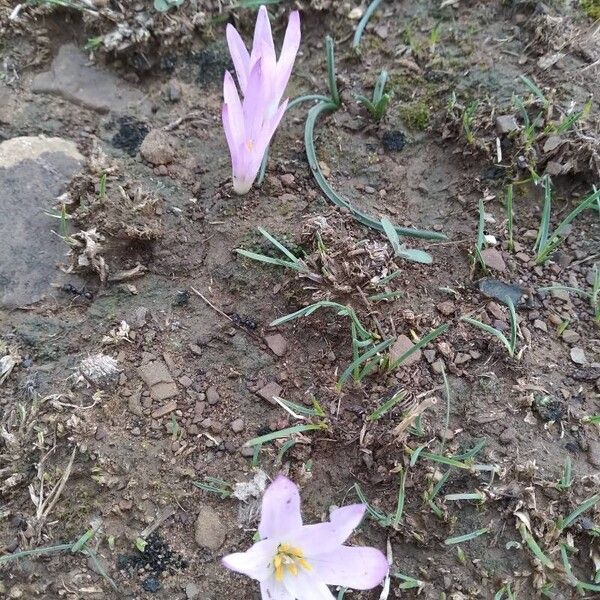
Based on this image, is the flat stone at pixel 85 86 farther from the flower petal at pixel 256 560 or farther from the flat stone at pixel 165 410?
the flower petal at pixel 256 560

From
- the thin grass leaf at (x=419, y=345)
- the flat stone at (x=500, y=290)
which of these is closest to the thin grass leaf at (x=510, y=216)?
the flat stone at (x=500, y=290)

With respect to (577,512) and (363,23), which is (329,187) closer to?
(363,23)

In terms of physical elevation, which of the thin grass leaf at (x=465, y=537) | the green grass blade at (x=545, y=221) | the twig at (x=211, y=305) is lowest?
the thin grass leaf at (x=465, y=537)

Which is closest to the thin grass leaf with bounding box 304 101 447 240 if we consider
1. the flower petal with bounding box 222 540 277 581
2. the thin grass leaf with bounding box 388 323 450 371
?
the thin grass leaf with bounding box 388 323 450 371

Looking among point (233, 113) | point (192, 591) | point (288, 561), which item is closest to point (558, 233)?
point (233, 113)

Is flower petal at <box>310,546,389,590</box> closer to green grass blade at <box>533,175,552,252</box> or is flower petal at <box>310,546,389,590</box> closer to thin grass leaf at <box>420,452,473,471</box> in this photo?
thin grass leaf at <box>420,452,473,471</box>

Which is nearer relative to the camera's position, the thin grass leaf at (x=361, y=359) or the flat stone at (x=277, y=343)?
the thin grass leaf at (x=361, y=359)

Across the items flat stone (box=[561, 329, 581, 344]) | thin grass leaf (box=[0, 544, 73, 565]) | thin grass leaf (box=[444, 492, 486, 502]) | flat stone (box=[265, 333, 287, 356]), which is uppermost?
flat stone (box=[265, 333, 287, 356])
